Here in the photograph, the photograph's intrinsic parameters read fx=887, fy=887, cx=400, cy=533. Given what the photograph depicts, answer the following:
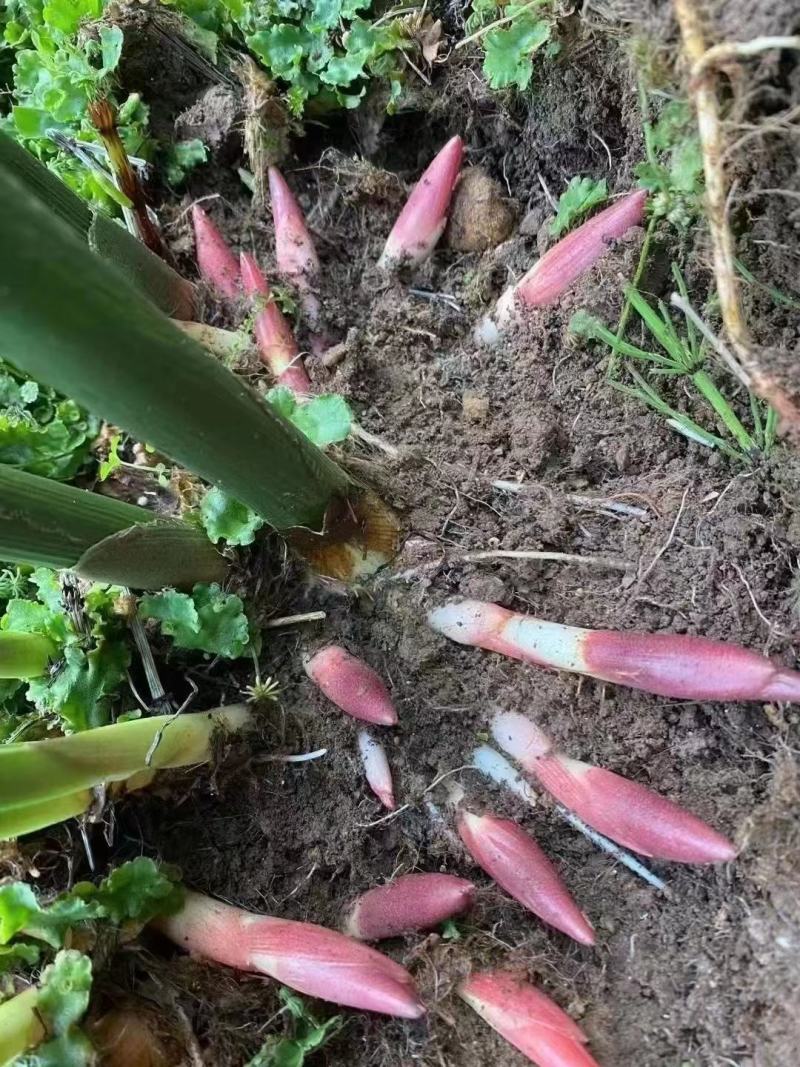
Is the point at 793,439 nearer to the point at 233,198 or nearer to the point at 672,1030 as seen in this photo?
the point at 672,1030

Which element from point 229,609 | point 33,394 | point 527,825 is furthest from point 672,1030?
point 33,394

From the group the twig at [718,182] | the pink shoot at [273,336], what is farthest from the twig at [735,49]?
the pink shoot at [273,336]

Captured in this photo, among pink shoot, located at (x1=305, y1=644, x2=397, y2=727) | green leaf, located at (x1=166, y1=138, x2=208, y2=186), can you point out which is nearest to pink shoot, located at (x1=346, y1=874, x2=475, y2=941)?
pink shoot, located at (x1=305, y1=644, x2=397, y2=727)

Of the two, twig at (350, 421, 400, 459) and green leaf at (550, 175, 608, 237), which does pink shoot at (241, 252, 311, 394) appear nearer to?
twig at (350, 421, 400, 459)

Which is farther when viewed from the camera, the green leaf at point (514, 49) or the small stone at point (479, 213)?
the small stone at point (479, 213)

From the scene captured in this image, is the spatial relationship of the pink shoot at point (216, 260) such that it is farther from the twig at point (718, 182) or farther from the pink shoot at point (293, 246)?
the twig at point (718, 182)

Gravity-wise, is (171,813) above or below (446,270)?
below

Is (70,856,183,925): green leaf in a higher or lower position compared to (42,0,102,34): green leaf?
lower
